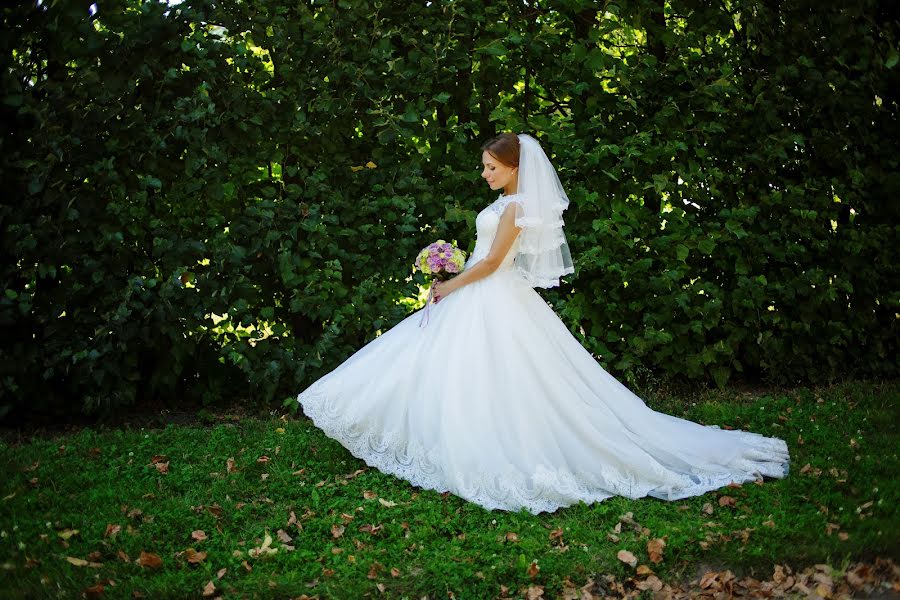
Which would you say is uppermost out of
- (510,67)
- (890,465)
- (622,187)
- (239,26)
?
(239,26)

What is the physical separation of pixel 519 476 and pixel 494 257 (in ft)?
4.03

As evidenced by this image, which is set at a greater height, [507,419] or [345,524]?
[507,419]

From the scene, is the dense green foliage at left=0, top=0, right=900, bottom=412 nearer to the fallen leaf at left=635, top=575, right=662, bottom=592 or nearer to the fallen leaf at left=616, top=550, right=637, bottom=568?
the fallen leaf at left=616, top=550, right=637, bottom=568

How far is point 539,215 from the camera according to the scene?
4461 millimetres

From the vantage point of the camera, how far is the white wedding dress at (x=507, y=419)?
13.8 feet

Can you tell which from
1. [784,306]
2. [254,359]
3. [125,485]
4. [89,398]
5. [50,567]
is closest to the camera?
[50,567]

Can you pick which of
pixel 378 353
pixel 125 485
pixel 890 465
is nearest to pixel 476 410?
pixel 378 353

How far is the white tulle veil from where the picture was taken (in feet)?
14.7

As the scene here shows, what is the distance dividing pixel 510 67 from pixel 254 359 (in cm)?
274

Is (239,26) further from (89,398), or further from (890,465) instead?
(890,465)

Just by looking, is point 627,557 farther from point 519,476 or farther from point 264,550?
point 264,550

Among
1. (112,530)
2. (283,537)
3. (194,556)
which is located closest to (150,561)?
(194,556)

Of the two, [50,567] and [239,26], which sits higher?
[239,26]

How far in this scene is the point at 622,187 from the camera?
588 centimetres
